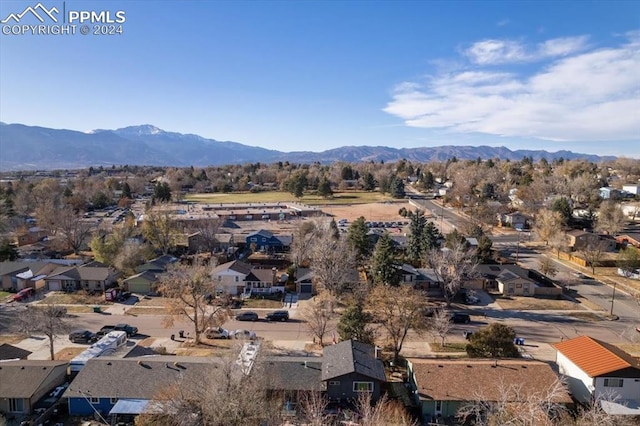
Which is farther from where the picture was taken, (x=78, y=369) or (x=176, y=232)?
(x=176, y=232)

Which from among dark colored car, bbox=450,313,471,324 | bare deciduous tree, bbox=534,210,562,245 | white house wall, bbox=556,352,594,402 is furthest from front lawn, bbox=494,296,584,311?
bare deciduous tree, bbox=534,210,562,245

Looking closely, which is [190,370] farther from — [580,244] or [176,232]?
[580,244]

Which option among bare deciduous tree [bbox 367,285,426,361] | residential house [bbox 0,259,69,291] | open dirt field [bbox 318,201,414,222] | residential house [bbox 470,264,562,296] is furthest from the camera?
open dirt field [bbox 318,201,414,222]

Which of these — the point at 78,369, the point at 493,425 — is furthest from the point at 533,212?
the point at 78,369

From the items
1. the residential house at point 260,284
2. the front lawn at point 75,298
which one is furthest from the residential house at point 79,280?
the residential house at point 260,284

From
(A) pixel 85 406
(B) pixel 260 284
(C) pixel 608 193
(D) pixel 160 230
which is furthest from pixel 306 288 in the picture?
(C) pixel 608 193

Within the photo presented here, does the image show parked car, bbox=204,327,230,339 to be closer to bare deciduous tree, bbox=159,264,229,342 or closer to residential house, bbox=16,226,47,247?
bare deciduous tree, bbox=159,264,229,342
